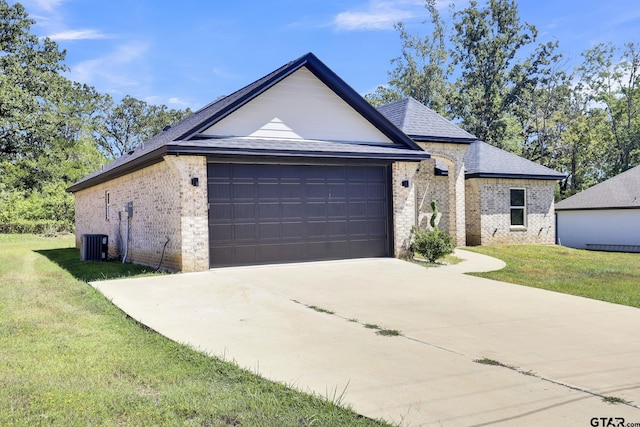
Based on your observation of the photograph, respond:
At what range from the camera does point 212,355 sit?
5.80 metres

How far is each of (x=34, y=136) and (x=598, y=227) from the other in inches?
1280

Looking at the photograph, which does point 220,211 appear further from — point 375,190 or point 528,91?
point 528,91

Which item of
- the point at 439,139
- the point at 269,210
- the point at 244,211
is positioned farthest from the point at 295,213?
the point at 439,139

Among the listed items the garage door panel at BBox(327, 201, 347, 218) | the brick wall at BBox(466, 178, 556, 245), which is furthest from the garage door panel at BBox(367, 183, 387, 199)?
the brick wall at BBox(466, 178, 556, 245)

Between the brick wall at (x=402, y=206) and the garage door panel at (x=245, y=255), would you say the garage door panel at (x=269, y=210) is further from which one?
the brick wall at (x=402, y=206)

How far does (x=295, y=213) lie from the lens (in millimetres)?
13773

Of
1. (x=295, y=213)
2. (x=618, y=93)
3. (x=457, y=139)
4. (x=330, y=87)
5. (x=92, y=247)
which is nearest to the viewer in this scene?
(x=295, y=213)

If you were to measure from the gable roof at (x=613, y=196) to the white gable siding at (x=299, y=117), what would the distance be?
54.4 ft

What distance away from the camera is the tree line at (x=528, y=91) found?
4081 cm

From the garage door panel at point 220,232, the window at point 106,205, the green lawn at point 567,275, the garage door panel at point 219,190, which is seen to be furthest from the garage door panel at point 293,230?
the window at point 106,205

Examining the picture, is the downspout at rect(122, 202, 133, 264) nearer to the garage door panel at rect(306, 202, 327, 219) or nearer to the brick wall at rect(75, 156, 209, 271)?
the brick wall at rect(75, 156, 209, 271)

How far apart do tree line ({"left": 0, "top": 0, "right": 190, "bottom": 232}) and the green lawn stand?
26425mm

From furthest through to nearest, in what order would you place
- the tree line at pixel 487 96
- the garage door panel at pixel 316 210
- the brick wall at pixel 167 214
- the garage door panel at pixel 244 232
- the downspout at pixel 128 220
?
the tree line at pixel 487 96
the downspout at pixel 128 220
the garage door panel at pixel 316 210
the garage door panel at pixel 244 232
the brick wall at pixel 167 214

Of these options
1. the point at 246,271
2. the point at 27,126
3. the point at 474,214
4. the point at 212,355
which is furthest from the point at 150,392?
the point at 27,126
